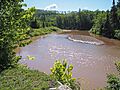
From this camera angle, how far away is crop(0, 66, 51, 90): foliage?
6113mm

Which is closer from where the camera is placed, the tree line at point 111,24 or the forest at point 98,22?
the tree line at point 111,24

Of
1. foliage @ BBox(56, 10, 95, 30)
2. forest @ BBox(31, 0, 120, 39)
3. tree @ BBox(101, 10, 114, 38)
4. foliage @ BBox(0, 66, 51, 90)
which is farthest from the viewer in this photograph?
foliage @ BBox(56, 10, 95, 30)

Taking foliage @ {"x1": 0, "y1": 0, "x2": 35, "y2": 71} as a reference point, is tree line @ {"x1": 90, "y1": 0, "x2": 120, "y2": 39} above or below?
below

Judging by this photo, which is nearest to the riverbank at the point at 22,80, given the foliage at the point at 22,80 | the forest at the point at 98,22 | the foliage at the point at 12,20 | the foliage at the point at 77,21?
the foliage at the point at 22,80

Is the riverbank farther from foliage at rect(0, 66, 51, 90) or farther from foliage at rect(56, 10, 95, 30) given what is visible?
foliage at rect(56, 10, 95, 30)

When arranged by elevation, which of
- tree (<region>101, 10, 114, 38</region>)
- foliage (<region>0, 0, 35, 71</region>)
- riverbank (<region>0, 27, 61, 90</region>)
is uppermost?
foliage (<region>0, 0, 35, 71</region>)

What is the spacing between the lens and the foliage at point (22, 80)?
611cm

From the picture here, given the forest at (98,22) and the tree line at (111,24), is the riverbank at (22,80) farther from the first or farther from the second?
the tree line at (111,24)

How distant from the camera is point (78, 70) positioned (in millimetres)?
20141

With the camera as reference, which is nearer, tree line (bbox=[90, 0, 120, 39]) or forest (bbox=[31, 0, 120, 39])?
tree line (bbox=[90, 0, 120, 39])

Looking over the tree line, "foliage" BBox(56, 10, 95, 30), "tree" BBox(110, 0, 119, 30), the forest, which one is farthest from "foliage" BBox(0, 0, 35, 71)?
"foliage" BBox(56, 10, 95, 30)

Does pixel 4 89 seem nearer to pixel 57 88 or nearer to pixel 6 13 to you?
pixel 57 88

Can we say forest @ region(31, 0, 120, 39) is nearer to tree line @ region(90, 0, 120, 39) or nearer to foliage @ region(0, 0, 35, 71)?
tree line @ region(90, 0, 120, 39)

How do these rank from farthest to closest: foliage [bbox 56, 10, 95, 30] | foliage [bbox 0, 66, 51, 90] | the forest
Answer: foliage [bbox 56, 10, 95, 30]
the forest
foliage [bbox 0, 66, 51, 90]
